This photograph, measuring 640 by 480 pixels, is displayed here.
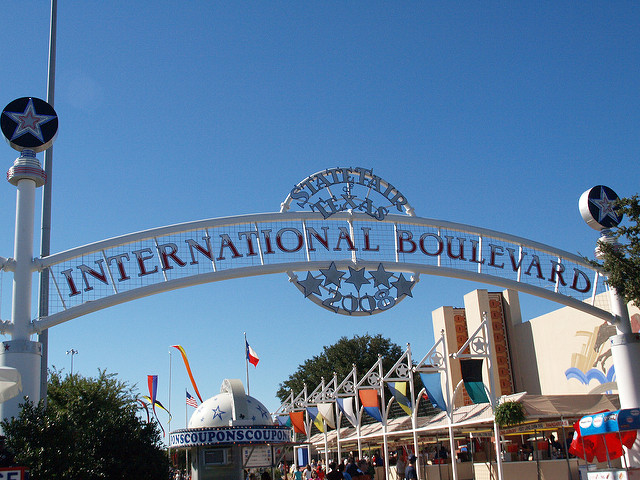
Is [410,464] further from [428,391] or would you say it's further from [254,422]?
[254,422]

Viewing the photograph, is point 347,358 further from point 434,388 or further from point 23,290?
point 23,290

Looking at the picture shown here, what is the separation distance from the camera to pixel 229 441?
15.9 metres

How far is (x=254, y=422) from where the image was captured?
17.2m

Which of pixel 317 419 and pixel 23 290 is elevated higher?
pixel 23 290

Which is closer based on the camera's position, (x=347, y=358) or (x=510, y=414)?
A: (x=510, y=414)

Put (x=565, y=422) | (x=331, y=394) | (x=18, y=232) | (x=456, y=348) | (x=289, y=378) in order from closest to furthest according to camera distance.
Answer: (x=18, y=232) < (x=565, y=422) < (x=331, y=394) < (x=456, y=348) < (x=289, y=378)

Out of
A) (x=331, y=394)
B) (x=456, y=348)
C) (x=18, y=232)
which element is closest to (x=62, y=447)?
(x=18, y=232)

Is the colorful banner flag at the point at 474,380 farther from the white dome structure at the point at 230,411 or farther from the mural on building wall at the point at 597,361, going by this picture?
the mural on building wall at the point at 597,361

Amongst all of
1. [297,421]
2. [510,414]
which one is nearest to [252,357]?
[297,421]

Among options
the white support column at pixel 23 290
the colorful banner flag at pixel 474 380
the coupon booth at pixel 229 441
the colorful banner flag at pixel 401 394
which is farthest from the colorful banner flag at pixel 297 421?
the white support column at pixel 23 290

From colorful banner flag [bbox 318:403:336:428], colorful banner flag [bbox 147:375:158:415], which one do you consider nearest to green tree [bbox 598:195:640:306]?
colorful banner flag [bbox 318:403:336:428]

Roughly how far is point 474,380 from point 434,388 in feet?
5.74

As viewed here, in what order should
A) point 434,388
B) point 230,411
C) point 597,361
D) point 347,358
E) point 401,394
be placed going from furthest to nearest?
point 347,358, point 597,361, point 401,394, point 434,388, point 230,411

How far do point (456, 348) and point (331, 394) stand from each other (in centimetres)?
992
